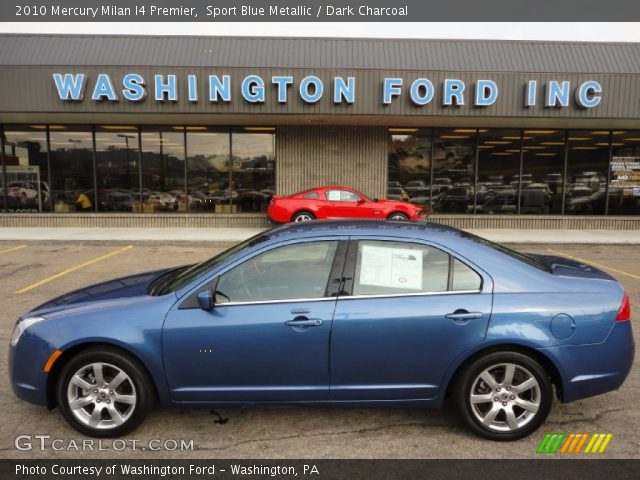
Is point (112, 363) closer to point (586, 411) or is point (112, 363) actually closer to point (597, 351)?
point (597, 351)

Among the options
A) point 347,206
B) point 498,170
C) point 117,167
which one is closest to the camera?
point 347,206

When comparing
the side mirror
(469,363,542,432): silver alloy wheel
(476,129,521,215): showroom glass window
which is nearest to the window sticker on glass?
(469,363,542,432): silver alloy wheel

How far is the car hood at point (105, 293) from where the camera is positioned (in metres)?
3.60

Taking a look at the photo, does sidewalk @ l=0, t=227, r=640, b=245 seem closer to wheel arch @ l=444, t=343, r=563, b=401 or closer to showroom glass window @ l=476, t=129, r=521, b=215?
showroom glass window @ l=476, t=129, r=521, b=215

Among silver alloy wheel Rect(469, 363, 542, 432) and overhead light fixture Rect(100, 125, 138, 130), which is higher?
overhead light fixture Rect(100, 125, 138, 130)

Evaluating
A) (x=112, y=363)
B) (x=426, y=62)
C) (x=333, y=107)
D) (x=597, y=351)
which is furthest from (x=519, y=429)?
(x=426, y=62)

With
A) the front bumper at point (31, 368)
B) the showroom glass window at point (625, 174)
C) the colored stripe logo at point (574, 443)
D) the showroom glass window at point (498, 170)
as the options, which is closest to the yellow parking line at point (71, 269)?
the front bumper at point (31, 368)

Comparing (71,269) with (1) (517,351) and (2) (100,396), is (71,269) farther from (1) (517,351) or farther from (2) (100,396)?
(1) (517,351)

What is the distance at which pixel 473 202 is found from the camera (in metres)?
16.6

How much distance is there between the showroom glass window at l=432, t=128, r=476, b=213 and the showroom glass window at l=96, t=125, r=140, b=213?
9903mm

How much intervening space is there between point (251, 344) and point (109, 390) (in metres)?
1.04

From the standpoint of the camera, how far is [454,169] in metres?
16.5

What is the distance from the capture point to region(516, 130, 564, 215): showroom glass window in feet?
53.7

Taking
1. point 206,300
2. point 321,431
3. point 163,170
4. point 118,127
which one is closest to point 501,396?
point 321,431
